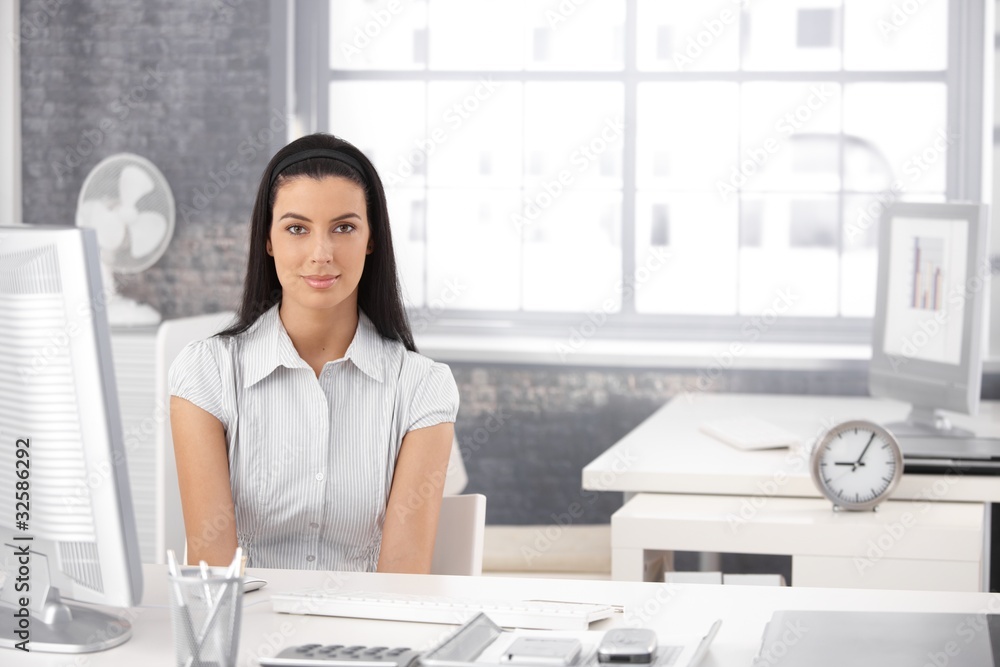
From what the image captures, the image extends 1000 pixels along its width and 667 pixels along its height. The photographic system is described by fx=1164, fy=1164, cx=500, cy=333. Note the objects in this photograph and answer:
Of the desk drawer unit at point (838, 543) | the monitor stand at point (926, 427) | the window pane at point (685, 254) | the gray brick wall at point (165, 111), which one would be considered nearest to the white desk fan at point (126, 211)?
the gray brick wall at point (165, 111)

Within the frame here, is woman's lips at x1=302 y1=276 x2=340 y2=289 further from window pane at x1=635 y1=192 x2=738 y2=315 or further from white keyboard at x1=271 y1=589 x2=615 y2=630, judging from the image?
window pane at x1=635 y1=192 x2=738 y2=315

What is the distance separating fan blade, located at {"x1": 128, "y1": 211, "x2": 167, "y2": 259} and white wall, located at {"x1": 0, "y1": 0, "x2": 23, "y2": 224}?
56 cm

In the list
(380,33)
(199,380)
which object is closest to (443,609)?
(199,380)

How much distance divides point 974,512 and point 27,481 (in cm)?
190

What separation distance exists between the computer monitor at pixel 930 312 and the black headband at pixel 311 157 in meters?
1.54

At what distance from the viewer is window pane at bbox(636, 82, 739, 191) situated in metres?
4.24

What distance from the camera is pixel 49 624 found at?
1.27 meters

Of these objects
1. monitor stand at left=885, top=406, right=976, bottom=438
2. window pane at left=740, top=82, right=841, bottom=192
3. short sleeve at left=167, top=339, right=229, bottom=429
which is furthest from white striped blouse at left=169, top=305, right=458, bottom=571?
window pane at left=740, top=82, right=841, bottom=192

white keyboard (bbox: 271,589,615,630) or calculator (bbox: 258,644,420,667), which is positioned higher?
calculator (bbox: 258,644,420,667)

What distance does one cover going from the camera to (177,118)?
4.38m

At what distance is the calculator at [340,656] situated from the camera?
3.66 ft

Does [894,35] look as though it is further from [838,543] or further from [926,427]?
[838,543]

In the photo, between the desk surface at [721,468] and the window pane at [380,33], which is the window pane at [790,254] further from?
the window pane at [380,33]

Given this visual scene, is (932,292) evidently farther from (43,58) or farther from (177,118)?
(43,58)
